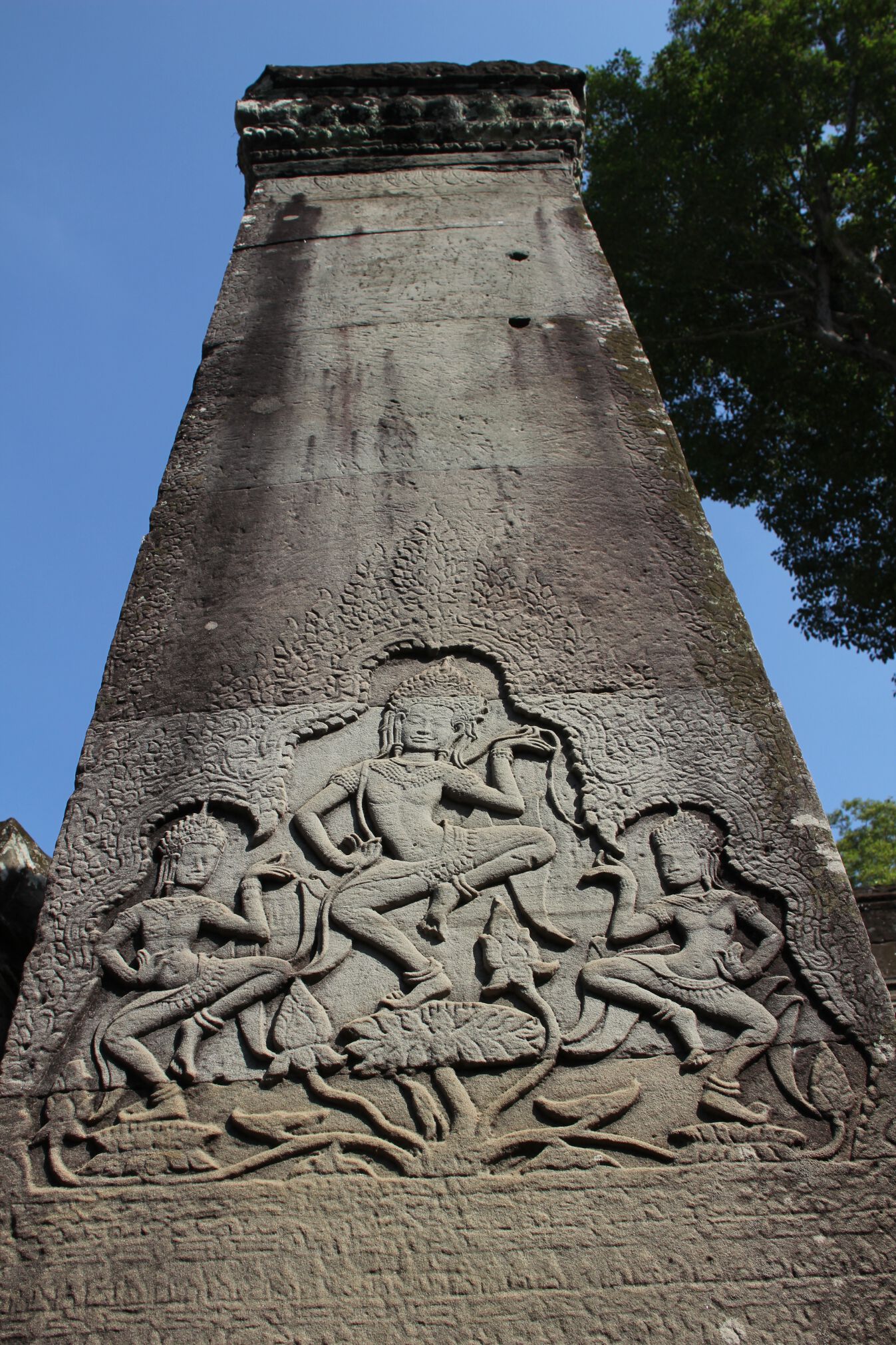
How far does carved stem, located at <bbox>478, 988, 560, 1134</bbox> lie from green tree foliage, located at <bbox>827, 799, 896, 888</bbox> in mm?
13333

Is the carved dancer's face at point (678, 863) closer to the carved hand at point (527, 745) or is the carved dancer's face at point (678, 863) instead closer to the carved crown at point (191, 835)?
the carved hand at point (527, 745)

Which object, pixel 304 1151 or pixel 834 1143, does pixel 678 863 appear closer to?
pixel 834 1143

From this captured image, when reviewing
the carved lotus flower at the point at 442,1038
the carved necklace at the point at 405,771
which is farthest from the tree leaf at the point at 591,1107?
the carved necklace at the point at 405,771

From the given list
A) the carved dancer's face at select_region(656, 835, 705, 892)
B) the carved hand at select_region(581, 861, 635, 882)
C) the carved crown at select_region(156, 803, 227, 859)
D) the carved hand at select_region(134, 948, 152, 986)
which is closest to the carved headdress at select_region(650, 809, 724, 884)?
the carved dancer's face at select_region(656, 835, 705, 892)

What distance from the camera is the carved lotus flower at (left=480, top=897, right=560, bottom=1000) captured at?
2.60 meters

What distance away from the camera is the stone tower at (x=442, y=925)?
2229 millimetres

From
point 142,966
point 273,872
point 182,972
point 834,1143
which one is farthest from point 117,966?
point 834,1143

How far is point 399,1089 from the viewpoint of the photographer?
247 centimetres

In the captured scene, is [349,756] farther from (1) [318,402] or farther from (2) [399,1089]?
(1) [318,402]

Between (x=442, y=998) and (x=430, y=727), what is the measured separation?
805 millimetres

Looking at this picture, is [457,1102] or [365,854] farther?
[365,854]

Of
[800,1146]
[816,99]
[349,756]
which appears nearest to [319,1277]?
[800,1146]

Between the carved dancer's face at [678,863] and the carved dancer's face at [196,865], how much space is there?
1.13m

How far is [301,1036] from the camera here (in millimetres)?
2541
